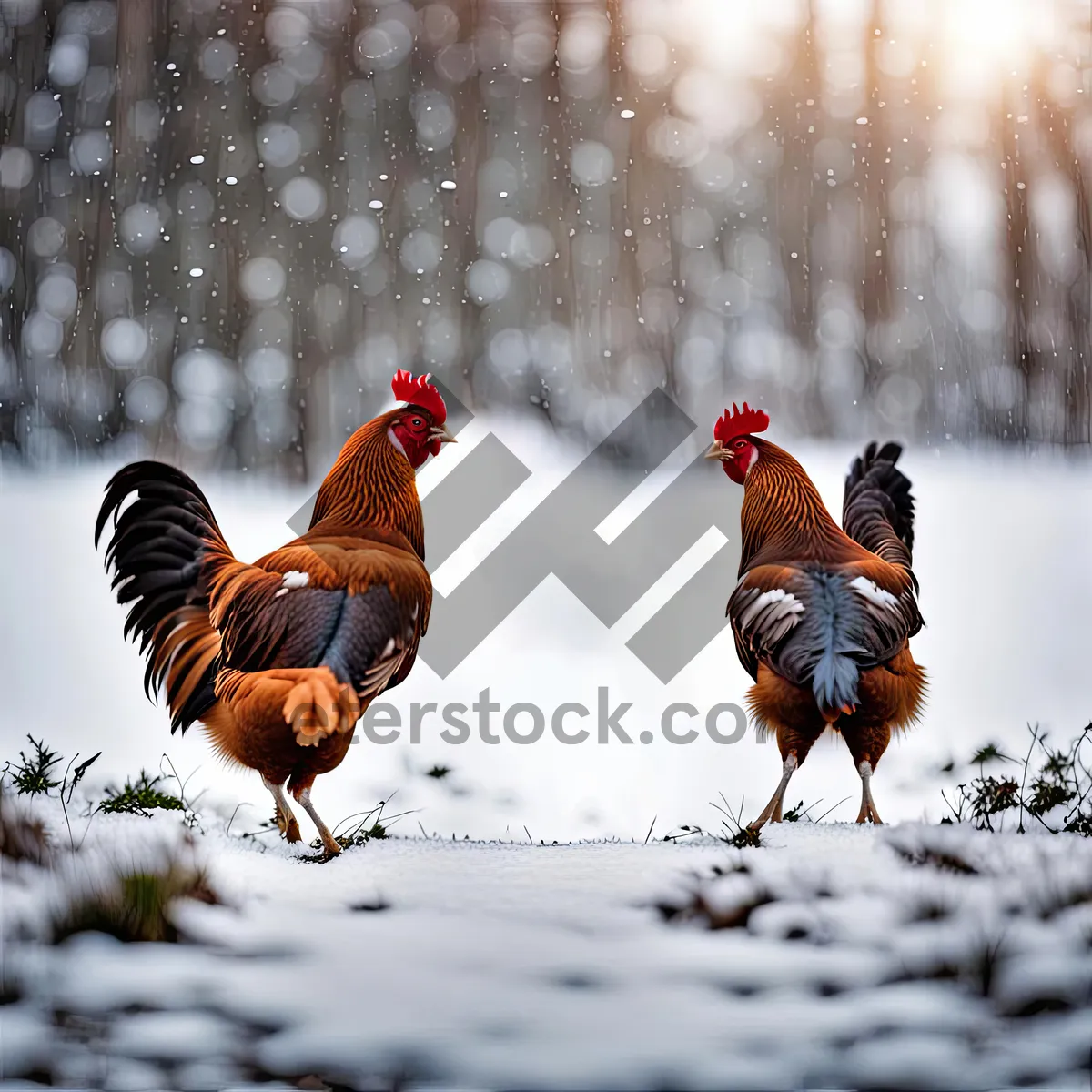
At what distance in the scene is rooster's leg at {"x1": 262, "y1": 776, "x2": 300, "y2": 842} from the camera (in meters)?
1.52

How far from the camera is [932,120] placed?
5.86 feet

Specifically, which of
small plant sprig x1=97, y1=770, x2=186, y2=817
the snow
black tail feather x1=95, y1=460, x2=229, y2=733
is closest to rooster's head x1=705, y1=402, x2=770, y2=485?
the snow

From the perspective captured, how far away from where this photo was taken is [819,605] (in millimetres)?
1518

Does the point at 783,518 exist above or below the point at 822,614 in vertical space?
above

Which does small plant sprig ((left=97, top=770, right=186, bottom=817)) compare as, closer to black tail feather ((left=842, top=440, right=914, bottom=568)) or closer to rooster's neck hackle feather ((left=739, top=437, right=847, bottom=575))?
rooster's neck hackle feather ((left=739, top=437, right=847, bottom=575))

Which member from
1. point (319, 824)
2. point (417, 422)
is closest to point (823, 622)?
point (417, 422)

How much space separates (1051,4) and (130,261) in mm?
1743

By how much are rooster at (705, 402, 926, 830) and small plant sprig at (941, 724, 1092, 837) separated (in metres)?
0.16

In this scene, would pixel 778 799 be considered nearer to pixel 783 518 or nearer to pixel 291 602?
pixel 783 518

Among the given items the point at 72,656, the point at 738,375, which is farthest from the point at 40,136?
the point at 738,375

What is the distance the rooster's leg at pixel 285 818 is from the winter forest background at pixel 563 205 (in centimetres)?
Answer: 67

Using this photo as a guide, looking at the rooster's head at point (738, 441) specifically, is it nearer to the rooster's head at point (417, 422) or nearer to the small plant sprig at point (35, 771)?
the rooster's head at point (417, 422)
